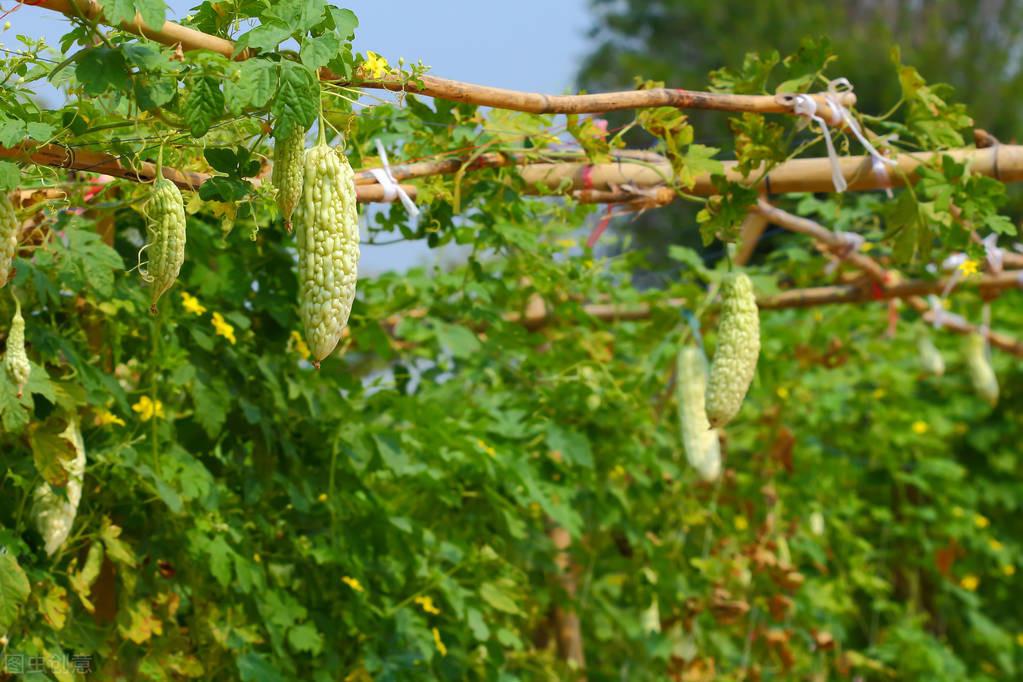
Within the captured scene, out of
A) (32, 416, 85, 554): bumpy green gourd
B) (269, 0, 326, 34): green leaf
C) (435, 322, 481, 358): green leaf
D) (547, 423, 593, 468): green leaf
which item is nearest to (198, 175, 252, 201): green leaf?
(269, 0, 326, 34): green leaf

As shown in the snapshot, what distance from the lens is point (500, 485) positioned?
2.98 meters

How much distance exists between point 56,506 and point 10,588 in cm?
21

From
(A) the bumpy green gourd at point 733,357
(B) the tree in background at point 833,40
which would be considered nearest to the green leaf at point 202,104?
(A) the bumpy green gourd at point 733,357

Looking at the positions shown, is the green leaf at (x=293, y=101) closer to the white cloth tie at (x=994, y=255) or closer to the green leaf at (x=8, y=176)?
the green leaf at (x=8, y=176)

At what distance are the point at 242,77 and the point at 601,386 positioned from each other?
6.18 ft

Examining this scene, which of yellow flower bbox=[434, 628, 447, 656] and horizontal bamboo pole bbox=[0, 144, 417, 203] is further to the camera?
yellow flower bbox=[434, 628, 447, 656]

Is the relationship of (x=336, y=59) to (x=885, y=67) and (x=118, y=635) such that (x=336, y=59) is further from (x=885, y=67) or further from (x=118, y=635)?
(x=885, y=67)

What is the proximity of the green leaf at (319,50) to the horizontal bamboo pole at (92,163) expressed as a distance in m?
0.32

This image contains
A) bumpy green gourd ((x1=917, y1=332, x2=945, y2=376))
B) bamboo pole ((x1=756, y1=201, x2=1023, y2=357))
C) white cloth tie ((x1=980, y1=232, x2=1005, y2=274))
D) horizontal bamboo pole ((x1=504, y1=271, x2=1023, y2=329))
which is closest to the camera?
bamboo pole ((x1=756, y1=201, x2=1023, y2=357))

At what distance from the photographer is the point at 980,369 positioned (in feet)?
15.0

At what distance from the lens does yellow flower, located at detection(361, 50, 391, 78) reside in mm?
1888

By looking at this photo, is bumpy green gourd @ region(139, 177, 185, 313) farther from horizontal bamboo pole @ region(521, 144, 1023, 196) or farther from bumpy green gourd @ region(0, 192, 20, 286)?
horizontal bamboo pole @ region(521, 144, 1023, 196)

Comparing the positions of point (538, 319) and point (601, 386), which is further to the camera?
point (538, 319)

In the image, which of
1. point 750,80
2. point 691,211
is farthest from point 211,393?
point 691,211
